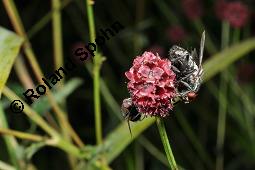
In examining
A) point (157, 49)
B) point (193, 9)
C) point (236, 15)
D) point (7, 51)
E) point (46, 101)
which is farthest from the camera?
point (157, 49)

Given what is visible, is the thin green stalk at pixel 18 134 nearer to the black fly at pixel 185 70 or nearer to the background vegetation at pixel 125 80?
the background vegetation at pixel 125 80

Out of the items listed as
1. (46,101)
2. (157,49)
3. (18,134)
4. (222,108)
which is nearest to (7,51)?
(18,134)

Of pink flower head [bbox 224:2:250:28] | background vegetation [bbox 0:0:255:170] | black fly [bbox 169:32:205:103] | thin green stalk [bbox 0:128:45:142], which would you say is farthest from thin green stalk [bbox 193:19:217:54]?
black fly [bbox 169:32:205:103]

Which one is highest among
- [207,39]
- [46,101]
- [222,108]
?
[46,101]

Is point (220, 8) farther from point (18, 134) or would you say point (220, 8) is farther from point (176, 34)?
point (18, 134)

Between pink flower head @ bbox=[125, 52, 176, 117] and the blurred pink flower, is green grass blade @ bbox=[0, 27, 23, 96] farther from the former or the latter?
the blurred pink flower

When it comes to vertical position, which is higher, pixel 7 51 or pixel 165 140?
pixel 7 51

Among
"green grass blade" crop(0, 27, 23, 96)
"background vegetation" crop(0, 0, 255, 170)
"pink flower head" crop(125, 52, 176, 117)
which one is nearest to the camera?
"pink flower head" crop(125, 52, 176, 117)

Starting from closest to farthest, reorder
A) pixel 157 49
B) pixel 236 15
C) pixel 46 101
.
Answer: pixel 46 101 < pixel 236 15 < pixel 157 49
